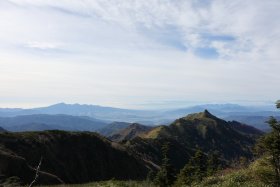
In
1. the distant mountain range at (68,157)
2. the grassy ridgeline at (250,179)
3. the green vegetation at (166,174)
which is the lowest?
the distant mountain range at (68,157)

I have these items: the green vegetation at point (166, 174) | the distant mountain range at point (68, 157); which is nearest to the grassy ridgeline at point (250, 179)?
the green vegetation at point (166, 174)

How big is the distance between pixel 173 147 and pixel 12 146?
98.3 m

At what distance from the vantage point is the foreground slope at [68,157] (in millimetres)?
71988

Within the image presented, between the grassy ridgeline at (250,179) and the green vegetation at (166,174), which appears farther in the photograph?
the green vegetation at (166,174)

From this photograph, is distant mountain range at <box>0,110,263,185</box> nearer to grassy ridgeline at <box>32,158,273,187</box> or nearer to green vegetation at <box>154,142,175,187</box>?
green vegetation at <box>154,142,175,187</box>

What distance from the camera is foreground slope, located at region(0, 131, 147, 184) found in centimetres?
7199

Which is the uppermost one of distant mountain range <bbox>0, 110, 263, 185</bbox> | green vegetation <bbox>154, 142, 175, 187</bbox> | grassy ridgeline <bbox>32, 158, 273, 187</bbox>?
grassy ridgeline <bbox>32, 158, 273, 187</bbox>

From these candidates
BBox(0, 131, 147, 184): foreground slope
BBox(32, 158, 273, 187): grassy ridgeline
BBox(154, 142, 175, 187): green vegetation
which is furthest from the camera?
BBox(0, 131, 147, 184): foreground slope

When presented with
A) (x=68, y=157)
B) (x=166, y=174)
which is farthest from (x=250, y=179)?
(x=68, y=157)

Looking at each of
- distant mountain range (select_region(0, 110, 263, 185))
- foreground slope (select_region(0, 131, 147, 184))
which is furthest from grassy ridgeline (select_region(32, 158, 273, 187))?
foreground slope (select_region(0, 131, 147, 184))

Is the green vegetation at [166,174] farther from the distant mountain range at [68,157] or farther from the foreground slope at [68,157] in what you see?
the foreground slope at [68,157]

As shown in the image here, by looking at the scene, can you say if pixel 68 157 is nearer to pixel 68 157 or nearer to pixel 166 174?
pixel 68 157

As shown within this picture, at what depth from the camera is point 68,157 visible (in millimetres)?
96562

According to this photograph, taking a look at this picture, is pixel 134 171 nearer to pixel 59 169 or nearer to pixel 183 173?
pixel 59 169
